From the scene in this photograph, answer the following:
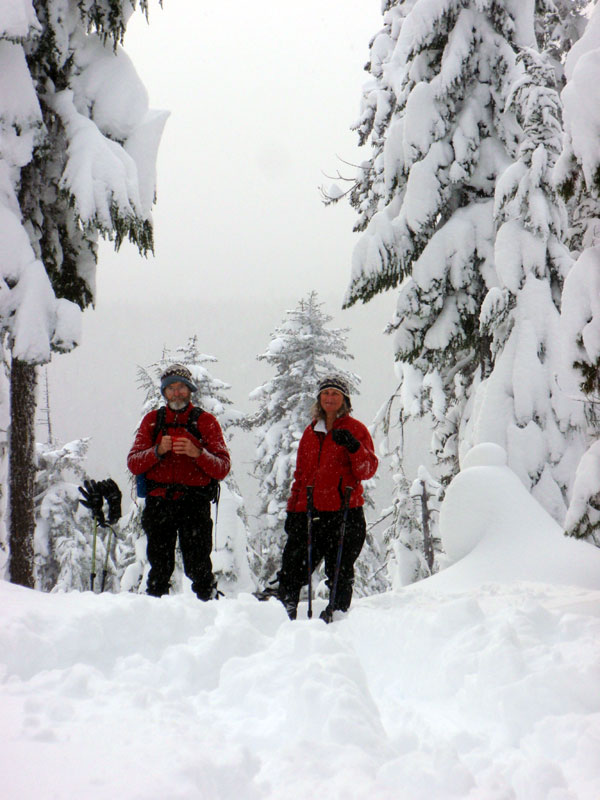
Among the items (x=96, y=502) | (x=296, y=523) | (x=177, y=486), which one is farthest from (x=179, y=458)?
(x=296, y=523)

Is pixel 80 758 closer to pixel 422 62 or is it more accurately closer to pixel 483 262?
pixel 483 262

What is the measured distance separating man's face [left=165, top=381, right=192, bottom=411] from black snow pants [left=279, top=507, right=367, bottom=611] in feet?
5.14

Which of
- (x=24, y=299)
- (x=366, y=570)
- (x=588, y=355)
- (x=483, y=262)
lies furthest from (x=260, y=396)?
(x=588, y=355)

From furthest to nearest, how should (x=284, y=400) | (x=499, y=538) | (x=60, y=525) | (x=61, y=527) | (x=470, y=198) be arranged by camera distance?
(x=61, y=527) → (x=60, y=525) → (x=284, y=400) → (x=470, y=198) → (x=499, y=538)

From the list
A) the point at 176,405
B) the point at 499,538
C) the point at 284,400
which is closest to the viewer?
the point at 176,405

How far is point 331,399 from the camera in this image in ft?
18.9

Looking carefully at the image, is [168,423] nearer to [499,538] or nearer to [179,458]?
[179,458]

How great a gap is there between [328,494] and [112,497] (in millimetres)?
2209

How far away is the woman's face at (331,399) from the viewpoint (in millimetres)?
5770

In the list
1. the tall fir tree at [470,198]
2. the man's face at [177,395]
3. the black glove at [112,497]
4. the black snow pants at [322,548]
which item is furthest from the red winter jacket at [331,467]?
the tall fir tree at [470,198]

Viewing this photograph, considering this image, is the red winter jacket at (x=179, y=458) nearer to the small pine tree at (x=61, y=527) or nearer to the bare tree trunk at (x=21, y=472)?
the bare tree trunk at (x=21, y=472)

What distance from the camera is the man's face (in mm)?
5527

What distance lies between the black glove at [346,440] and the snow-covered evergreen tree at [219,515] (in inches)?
440

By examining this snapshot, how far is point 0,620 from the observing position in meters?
3.09
